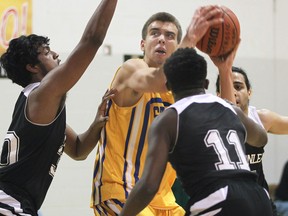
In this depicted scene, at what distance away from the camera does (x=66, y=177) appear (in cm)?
688

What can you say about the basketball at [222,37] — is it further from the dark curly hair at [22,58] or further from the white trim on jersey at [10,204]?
the white trim on jersey at [10,204]

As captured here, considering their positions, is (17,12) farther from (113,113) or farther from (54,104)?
(54,104)

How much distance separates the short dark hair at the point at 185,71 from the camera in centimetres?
317

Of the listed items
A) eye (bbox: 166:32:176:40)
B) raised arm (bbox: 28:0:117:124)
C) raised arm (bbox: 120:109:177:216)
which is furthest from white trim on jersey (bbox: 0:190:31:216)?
eye (bbox: 166:32:176:40)

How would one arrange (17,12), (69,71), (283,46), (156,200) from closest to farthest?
1. (69,71)
2. (156,200)
3. (17,12)
4. (283,46)

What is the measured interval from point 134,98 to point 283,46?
4390 millimetres

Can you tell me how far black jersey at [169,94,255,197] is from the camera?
3.04 meters

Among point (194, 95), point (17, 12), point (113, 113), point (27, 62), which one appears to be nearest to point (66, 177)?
point (17, 12)

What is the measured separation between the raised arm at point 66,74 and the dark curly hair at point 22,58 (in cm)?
31

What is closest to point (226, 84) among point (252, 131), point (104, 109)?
point (252, 131)

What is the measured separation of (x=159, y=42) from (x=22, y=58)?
117 centimetres

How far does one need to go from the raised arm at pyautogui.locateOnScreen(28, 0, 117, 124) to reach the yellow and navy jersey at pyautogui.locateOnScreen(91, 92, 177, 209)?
0.82m

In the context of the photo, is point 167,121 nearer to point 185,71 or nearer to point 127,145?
point 185,71

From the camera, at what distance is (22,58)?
4.04m
